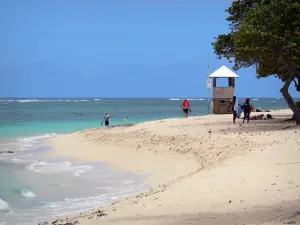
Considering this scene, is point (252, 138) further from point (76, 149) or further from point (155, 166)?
point (76, 149)

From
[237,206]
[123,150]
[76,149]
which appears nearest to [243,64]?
[123,150]

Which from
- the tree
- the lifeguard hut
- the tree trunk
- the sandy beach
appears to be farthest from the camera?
the lifeguard hut

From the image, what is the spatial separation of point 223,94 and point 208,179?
21.5 metres

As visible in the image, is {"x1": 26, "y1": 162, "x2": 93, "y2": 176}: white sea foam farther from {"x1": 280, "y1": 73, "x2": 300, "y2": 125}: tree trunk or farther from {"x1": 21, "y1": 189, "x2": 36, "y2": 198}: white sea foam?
{"x1": 280, "y1": 73, "x2": 300, "y2": 125}: tree trunk

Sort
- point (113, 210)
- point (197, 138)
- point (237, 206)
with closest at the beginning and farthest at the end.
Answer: point (237, 206)
point (113, 210)
point (197, 138)

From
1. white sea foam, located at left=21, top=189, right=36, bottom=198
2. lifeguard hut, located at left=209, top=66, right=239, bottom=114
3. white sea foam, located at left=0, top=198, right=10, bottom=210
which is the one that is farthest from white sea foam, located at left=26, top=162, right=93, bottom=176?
lifeguard hut, located at left=209, top=66, right=239, bottom=114

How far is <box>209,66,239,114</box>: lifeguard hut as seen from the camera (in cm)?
3022

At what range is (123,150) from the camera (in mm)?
17250

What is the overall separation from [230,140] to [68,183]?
5571 millimetres

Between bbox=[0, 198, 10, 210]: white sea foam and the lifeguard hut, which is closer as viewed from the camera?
bbox=[0, 198, 10, 210]: white sea foam

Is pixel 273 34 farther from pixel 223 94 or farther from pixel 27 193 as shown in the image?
pixel 223 94

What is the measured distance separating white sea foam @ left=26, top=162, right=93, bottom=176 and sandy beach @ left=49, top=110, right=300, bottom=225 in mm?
1213

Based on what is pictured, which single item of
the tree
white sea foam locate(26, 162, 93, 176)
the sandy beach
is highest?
the tree

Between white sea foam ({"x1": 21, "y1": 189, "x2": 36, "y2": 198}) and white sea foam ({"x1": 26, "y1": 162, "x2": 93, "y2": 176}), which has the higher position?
white sea foam ({"x1": 26, "y1": 162, "x2": 93, "y2": 176})
